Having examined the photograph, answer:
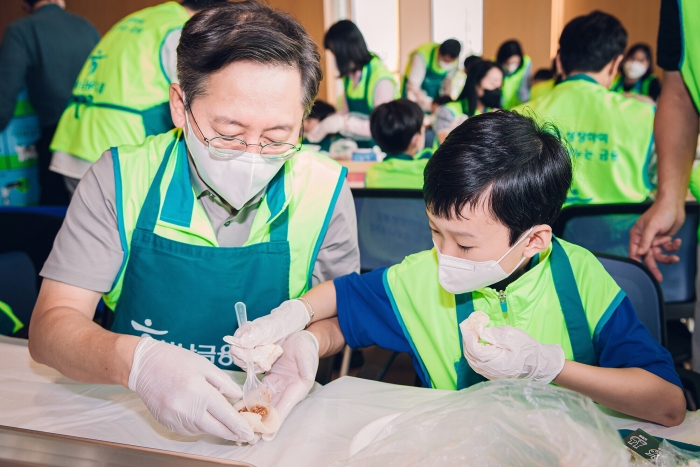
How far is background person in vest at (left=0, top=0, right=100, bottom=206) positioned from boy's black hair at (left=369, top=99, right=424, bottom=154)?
65.5 inches

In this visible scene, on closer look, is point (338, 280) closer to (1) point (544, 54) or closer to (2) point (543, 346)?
(2) point (543, 346)

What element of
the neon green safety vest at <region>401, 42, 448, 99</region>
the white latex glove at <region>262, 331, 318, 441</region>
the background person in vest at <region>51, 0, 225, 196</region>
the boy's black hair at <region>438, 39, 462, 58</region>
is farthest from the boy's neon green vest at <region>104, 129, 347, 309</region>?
the neon green safety vest at <region>401, 42, 448, 99</region>

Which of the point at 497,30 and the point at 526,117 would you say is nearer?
the point at 526,117

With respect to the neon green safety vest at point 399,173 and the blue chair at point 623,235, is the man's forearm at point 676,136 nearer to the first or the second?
the blue chair at point 623,235

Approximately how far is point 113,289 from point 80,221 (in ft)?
0.58

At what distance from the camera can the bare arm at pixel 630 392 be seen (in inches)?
39.7

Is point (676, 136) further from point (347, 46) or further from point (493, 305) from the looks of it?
point (347, 46)

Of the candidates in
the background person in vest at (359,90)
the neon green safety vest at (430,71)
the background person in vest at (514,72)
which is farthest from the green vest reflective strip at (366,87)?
the background person in vest at (514,72)

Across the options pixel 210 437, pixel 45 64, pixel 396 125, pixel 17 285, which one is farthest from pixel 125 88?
pixel 210 437

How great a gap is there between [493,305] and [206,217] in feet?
2.06

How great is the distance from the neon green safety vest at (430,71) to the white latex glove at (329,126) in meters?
1.77

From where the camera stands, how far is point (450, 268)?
1.13 meters

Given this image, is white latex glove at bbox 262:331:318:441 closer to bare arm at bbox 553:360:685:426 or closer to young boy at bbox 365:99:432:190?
bare arm at bbox 553:360:685:426

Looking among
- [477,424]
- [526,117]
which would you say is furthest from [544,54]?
[477,424]
